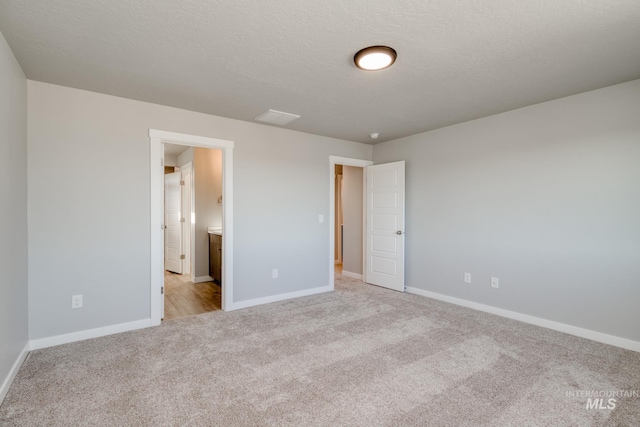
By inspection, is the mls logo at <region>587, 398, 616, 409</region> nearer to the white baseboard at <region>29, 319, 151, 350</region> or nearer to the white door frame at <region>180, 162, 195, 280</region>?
the white baseboard at <region>29, 319, 151, 350</region>

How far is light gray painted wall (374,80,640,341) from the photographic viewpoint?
2760 mm

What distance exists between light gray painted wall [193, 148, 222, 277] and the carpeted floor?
80.3 inches

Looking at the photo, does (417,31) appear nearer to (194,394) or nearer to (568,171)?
(568,171)

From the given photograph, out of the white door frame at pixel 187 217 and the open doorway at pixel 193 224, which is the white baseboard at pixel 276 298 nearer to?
the open doorway at pixel 193 224

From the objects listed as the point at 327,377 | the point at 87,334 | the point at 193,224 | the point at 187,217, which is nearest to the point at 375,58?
the point at 327,377

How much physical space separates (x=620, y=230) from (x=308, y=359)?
119 inches

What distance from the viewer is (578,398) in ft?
6.56

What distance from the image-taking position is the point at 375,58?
220 cm

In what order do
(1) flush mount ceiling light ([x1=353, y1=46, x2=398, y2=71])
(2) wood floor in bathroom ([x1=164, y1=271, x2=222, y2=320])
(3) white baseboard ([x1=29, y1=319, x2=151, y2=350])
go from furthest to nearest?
1. (2) wood floor in bathroom ([x1=164, y1=271, x2=222, y2=320])
2. (3) white baseboard ([x1=29, y1=319, x2=151, y2=350])
3. (1) flush mount ceiling light ([x1=353, y1=46, x2=398, y2=71])

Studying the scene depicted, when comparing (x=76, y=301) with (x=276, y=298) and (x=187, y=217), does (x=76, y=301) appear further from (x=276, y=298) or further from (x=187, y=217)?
(x=187, y=217)

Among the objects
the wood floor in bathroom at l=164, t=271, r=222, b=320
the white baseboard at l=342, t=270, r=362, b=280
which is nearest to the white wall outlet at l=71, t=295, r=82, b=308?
the wood floor in bathroom at l=164, t=271, r=222, b=320

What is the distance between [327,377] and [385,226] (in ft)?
9.65

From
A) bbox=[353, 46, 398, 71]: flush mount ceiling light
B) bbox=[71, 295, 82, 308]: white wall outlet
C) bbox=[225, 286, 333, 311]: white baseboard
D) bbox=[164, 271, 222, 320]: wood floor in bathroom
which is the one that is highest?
bbox=[353, 46, 398, 71]: flush mount ceiling light

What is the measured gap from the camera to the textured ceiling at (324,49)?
1743mm
